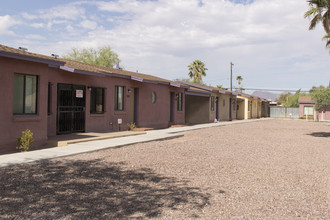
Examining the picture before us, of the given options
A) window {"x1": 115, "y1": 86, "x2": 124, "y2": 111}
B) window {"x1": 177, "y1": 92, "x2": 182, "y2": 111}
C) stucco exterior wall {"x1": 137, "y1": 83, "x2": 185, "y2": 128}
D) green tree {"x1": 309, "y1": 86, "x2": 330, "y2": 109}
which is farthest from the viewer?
green tree {"x1": 309, "y1": 86, "x2": 330, "y2": 109}

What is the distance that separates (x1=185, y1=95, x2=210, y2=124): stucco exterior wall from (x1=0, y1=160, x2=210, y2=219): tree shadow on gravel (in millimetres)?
22256

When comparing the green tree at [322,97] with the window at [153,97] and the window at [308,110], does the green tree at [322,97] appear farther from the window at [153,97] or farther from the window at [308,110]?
the window at [153,97]

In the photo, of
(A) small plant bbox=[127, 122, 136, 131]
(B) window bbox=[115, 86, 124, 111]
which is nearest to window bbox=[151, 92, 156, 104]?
(A) small plant bbox=[127, 122, 136, 131]

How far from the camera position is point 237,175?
7.30m

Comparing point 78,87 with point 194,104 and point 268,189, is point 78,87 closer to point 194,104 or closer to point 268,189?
point 268,189

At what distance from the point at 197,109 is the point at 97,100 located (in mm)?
15646

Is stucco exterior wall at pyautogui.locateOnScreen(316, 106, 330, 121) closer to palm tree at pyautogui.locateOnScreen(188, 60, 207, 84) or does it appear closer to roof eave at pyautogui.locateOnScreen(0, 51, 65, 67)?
palm tree at pyautogui.locateOnScreen(188, 60, 207, 84)

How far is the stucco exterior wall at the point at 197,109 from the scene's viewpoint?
29328mm

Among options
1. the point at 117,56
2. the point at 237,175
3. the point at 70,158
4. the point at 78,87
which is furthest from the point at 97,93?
the point at 117,56

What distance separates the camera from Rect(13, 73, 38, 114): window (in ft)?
33.8

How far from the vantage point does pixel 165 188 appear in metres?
6.04

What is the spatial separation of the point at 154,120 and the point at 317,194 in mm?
15036

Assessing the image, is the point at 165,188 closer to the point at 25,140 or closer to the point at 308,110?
the point at 25,140

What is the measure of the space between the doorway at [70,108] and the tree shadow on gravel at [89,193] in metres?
6.01
